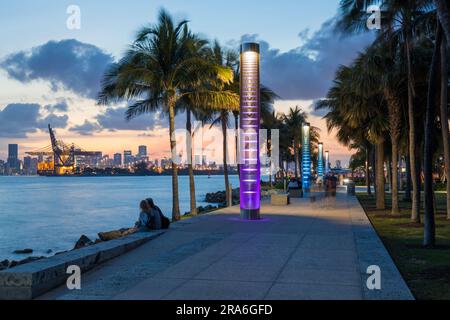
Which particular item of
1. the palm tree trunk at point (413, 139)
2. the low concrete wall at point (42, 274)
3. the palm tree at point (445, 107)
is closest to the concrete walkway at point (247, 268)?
the low concrete wall at point (42, 274)

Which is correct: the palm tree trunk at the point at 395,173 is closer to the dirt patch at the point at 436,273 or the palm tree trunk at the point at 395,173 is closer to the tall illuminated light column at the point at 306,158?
the dirt patch at the point at 436,273

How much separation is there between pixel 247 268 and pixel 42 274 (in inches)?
132

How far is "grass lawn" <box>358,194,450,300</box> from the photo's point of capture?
7.60 m

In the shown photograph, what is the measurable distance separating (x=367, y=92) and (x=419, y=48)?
2.44 meters

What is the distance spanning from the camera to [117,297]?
22.5ft

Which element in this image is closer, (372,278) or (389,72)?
(372,278)

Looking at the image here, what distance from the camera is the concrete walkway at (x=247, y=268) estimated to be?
7078mm

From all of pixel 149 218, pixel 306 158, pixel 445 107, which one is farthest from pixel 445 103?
pixel 306 158

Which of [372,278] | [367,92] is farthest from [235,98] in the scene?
[372,278]

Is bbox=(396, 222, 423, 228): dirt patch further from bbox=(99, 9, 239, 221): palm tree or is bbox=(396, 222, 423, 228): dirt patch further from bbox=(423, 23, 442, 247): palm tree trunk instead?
bbox=(99, 9, 239, 221): palm tree

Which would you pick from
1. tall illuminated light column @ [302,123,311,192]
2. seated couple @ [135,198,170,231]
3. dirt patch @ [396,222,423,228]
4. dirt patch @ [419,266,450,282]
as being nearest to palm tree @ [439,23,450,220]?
dirt patch @ [396,222,423,228]
